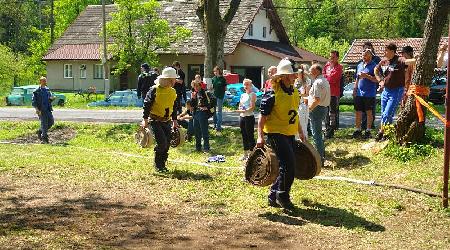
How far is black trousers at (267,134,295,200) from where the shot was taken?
26.1 ft

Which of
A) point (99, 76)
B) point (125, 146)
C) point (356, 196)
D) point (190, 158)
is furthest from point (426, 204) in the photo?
point (99, 76)

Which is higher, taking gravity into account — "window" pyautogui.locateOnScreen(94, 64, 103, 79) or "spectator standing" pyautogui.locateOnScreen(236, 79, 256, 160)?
"window" pyautogui.locateOnScreen(94, 64, 103, 79)

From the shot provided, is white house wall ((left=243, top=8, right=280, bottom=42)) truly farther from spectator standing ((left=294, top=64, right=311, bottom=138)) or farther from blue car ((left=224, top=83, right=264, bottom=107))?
spectator standing ((left=294, top=64, right=311, bottom=138))

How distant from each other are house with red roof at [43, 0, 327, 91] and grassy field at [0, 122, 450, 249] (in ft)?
93.8

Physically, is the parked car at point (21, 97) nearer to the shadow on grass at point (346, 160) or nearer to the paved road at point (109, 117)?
the paved road at point (109, 117)

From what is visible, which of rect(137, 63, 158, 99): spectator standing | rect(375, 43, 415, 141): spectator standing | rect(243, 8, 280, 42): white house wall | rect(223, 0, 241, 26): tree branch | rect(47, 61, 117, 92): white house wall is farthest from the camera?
rect(47, 61, 117, 92): white house wall

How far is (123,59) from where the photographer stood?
3747 centimetres

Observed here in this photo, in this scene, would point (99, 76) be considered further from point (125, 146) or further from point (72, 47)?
point (125, 146)

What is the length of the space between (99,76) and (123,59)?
39.8ft

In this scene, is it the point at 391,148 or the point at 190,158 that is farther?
the point at 190,158

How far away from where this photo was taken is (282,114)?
7934 millimetres

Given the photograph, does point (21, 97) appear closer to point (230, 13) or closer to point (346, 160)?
point (230, 13)

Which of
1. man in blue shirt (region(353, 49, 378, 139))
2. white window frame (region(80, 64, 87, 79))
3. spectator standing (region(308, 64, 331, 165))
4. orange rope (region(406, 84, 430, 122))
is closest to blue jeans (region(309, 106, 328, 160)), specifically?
spectator standing (region(308, 64, 331, 165))

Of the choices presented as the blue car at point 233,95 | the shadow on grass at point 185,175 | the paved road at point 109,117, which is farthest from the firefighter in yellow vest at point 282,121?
the blue car at point 233,95
